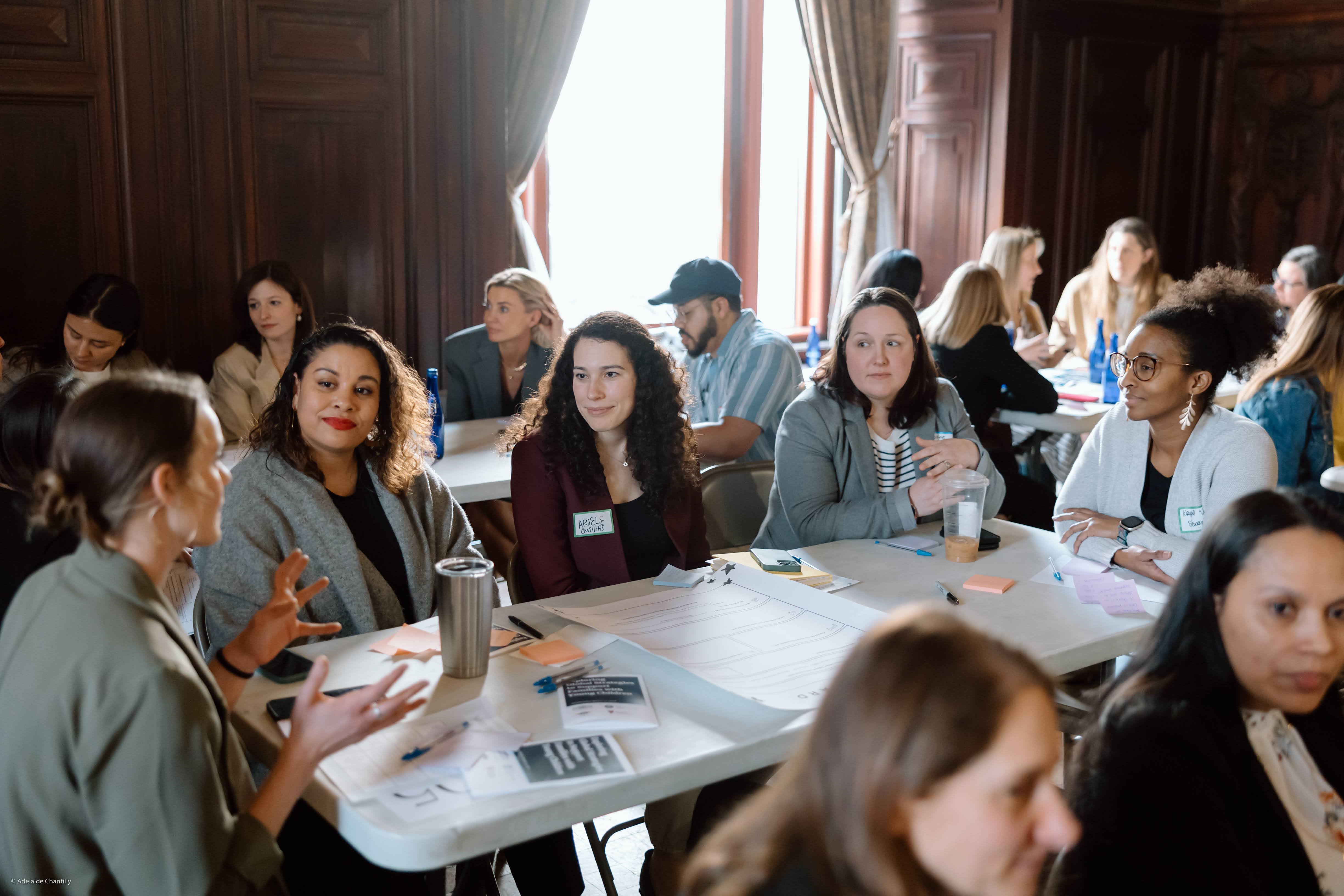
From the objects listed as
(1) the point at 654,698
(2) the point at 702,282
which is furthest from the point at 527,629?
(2) the point at 702,282

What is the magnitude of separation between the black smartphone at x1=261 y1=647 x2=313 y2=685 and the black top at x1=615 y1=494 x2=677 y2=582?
2.80 ft

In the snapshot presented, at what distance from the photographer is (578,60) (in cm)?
575

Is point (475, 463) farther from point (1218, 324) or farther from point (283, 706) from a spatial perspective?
point (1218, 324)

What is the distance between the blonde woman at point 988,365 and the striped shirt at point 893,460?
1.49 meters

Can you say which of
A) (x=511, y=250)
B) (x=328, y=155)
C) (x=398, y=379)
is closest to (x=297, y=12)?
(x=328, y=155)

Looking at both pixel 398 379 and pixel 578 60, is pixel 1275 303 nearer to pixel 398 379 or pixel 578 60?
pixel 398 379

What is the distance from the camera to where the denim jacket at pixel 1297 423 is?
138 inches

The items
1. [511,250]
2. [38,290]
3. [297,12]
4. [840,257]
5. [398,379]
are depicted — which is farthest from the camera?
[840,257]

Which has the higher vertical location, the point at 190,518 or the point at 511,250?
the point at 511,250

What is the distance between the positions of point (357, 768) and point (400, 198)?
3595 millimetres

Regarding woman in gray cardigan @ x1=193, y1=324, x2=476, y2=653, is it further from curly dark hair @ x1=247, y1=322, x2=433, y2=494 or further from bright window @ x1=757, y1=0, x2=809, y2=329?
bright window @ x1=757, y1=0, x2=809, y2=329

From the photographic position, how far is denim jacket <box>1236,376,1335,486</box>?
3.52 meters

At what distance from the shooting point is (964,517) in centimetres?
248

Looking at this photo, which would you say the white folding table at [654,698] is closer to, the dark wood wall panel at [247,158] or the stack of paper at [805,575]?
the stack of paper at [805,575]
